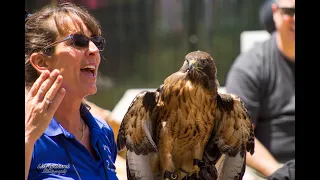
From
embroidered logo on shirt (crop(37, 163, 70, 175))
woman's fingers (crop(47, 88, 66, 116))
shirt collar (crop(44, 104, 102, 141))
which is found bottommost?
embroidered logo on shirt (crop(37, 163, 70, 175))

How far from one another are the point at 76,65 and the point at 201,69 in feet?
1.63

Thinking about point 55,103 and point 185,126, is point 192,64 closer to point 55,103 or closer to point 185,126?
point 185,126

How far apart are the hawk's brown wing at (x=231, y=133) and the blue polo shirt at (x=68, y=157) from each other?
48 centimetres

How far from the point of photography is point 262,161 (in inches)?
144

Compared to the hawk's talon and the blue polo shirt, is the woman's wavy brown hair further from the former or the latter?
the hawk's talon

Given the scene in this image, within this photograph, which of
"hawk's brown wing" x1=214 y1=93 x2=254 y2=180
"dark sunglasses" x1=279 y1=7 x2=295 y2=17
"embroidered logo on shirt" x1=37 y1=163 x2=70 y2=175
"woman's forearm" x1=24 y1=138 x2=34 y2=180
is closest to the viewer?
"woman's forearm" x1=24 y1=138 x2=34 y2=180

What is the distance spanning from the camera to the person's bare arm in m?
3.58

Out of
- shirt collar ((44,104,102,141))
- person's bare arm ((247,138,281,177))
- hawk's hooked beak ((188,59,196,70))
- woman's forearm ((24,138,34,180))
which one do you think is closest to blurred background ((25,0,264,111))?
person's bare arm ((247,138,281,177))

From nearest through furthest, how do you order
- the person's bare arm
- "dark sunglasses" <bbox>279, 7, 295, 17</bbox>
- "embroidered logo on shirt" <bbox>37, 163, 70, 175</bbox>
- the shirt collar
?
1. "embroidered logo on shirt" <bbox>37, 163, 70, 175</bbox>
2. the shirt collar
3. the person's bare arm
4. "dark sunglasses" <bbox>279, 7, 295, 17</bbox>

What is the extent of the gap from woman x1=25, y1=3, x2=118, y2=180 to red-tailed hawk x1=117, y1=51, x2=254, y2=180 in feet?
0.54

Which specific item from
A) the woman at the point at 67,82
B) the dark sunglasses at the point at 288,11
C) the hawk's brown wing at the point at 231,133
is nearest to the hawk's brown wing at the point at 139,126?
the woman at the point at 67,82

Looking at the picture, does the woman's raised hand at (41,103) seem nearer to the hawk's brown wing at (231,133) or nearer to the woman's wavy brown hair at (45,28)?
the woman's wavy brown hair at (45,28)

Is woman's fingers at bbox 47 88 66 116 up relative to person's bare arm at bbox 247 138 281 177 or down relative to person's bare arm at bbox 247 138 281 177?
up
